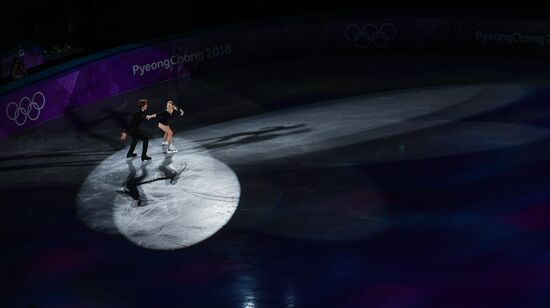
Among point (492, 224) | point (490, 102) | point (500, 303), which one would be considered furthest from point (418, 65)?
point (500, 303)

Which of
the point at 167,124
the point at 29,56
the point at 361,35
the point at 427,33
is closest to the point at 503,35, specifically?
the point at 427,33

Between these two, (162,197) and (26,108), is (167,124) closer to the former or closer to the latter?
(162,197)

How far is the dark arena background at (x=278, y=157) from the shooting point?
11.5 m

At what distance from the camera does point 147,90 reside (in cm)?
2472

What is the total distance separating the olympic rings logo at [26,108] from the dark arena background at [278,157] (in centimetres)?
6

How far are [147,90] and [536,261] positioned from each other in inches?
644

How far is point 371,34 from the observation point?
27281 mm

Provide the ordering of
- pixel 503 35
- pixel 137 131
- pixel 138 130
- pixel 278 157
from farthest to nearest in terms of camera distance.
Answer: pixel 503 35 < pixel 138 130 < pixel 137 131 < pixel 278 157

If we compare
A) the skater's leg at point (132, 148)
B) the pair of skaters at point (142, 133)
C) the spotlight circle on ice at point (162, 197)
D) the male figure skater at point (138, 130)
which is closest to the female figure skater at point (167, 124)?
the pair of skaters at point (142, 133)

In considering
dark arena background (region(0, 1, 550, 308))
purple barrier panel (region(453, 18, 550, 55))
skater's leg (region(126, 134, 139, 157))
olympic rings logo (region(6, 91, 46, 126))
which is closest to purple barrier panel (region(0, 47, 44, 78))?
dark arena background (region(0, 1, 550, 308))

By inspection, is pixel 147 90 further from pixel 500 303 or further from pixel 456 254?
pixel 500 303

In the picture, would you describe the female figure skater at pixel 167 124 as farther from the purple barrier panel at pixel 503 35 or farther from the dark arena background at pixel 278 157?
the purple barrier panel at pixel 503 35

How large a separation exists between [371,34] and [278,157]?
463 inches

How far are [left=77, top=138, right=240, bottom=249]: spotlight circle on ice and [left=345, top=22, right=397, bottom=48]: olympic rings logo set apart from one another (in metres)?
11.3
